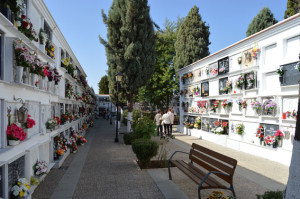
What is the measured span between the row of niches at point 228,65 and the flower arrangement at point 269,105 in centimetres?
168

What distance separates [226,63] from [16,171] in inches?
374

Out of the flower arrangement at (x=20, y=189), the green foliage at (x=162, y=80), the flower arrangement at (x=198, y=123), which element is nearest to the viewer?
the flower arrangement at (x=20, y=189)

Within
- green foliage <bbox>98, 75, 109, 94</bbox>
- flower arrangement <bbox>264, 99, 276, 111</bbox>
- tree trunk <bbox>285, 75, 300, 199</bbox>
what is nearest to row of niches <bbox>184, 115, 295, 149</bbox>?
flower arrangement <bbox>264, 99, 276, 111</bbox>

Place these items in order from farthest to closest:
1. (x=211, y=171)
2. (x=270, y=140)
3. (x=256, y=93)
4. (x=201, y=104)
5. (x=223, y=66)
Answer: (x=201, y=104) < (x=223, y=66) < (x=256, y=93) < (x=270, y=140) < (x=211, y=171)

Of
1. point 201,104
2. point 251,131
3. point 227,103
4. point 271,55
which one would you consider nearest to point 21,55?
point 271,55

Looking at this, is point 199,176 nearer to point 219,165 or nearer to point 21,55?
point 219,165

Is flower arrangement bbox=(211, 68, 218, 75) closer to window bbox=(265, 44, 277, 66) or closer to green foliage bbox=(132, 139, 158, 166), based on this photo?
window bbox=(265, 44, 277, 66)

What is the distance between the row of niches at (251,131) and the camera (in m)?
7.23

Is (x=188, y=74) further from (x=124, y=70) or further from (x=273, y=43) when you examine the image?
(x=273, y=43)

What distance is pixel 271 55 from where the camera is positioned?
26.1 ft

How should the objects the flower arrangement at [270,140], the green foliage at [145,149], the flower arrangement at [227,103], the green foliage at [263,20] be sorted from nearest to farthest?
the green foliage at [145,149] < the flower arrangement at [270,140] < the flower arrangement at [227,103] < the green foliage at [263,20]

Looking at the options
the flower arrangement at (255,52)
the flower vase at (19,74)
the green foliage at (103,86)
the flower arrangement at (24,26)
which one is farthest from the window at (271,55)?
the green foliage at (103,86)

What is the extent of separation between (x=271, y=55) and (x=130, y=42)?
37.2 ft

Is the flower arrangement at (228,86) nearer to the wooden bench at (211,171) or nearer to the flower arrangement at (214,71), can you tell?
the flower arrangement at (214,71)
